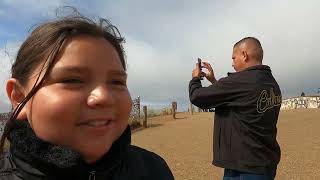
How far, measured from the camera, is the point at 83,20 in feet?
6.89

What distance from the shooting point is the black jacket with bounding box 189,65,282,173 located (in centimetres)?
430

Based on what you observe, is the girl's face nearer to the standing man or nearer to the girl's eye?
the girl's eye

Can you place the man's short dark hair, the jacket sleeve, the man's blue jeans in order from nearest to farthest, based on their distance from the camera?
the man's blue jeans < the jacket sleeve < the man's short dark hair

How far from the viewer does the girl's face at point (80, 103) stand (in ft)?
5.66

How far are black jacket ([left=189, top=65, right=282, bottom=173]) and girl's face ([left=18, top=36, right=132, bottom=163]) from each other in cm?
262

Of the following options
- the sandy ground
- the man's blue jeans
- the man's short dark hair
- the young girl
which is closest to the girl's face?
the young girl

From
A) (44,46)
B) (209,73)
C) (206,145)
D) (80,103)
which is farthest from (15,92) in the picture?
(206,145)

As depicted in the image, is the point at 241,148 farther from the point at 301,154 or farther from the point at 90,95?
the point at 301,154

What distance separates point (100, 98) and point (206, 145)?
18.1 m

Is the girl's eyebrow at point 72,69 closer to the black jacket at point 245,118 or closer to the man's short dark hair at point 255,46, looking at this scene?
the black jacket at point 245,118

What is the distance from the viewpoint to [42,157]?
5.74 ft

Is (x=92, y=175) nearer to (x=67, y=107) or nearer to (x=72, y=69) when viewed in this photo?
(x=67, y=107)

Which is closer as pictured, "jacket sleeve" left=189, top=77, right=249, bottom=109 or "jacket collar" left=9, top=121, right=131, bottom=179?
"jacket collar" left=9, top=121, right=131, bottom=179

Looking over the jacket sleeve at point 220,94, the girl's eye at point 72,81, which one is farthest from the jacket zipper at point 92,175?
the jacket sleeve at point 220,94
